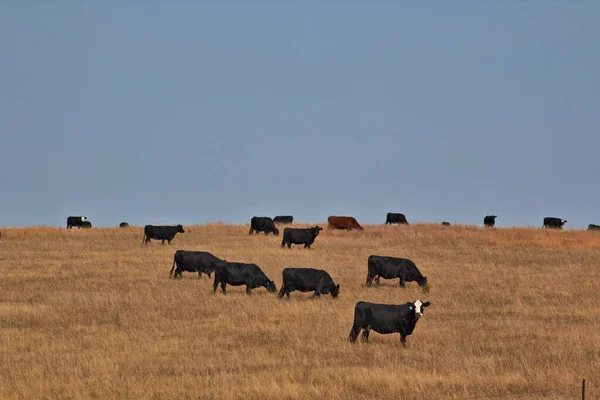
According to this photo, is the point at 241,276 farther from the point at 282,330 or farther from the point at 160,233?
the point at 160,233

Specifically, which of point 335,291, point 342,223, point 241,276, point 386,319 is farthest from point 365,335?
point 342,223

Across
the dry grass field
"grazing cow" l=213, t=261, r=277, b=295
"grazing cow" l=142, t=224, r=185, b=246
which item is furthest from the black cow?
"grazing cow" l=142, t=224, r=185, b=246

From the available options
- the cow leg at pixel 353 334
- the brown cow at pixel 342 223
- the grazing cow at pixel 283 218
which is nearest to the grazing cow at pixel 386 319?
the cow leg at pixel 353 334

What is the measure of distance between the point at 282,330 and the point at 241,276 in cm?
637

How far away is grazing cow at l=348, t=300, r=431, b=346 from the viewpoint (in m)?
18.2

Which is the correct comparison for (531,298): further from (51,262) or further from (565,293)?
(51,262)

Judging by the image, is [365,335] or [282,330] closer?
[365,335]

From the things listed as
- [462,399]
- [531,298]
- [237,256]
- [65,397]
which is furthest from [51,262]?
[462,399]

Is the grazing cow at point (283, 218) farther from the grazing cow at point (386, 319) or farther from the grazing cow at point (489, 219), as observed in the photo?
the grazing cow at point (386, 319)

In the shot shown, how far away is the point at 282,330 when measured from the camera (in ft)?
64.3

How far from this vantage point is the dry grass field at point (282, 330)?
1438 centimetres

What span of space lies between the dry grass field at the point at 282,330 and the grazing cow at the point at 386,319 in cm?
33

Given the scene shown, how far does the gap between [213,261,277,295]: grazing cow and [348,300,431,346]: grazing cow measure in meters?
7.73

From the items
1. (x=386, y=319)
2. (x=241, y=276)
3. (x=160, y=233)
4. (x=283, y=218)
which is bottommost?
(x=386, y=319)
